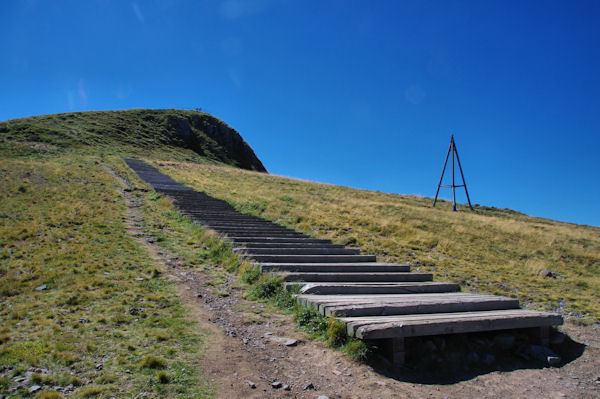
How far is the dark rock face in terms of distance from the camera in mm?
74875

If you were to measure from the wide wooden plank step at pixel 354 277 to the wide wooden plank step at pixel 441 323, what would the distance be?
2.37 metres

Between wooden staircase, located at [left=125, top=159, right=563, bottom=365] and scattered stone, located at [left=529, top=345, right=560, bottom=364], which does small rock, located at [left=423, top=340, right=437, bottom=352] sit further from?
scattered stone, located at [left=529, top=345, right=560, bottom=364]

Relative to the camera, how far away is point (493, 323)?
5.43m

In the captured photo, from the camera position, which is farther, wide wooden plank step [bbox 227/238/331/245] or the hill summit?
the hill summit

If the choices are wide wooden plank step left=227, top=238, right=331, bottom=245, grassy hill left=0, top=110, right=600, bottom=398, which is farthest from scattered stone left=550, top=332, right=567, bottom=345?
wide wooden plank step left=227, top=238, right=331, bottom=245

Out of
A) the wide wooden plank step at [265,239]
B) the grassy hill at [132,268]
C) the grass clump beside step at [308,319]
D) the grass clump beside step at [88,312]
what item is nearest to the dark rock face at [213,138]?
the grassy hill at [132,268]

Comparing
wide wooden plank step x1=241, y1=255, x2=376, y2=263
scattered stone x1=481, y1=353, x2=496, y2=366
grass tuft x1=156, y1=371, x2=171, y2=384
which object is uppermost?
wide wooden plank step x1=241, y1=255, x2=376, y2=263

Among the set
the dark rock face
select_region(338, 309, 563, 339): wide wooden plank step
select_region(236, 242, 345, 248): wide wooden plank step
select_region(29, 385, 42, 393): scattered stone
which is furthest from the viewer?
the dark rock face

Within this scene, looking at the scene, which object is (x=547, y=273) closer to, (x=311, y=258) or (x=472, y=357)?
(x=311, y=258)

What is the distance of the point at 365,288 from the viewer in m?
7.20

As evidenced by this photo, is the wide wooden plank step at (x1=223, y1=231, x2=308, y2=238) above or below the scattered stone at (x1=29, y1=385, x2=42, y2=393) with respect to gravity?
above

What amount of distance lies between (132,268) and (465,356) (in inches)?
274

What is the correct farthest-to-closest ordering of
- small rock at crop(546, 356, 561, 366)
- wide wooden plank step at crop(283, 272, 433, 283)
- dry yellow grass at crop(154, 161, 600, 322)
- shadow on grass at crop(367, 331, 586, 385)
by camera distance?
dry yellow grass at crop(154, 161, 600, 322) < wide wooden plank step at crop(283, 272, 433, 283) < small rock at crop(546, 356, 561, 366) < shadow on grass at crop(367, 331, 586, 385)

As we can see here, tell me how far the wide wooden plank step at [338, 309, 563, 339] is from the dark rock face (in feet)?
232
